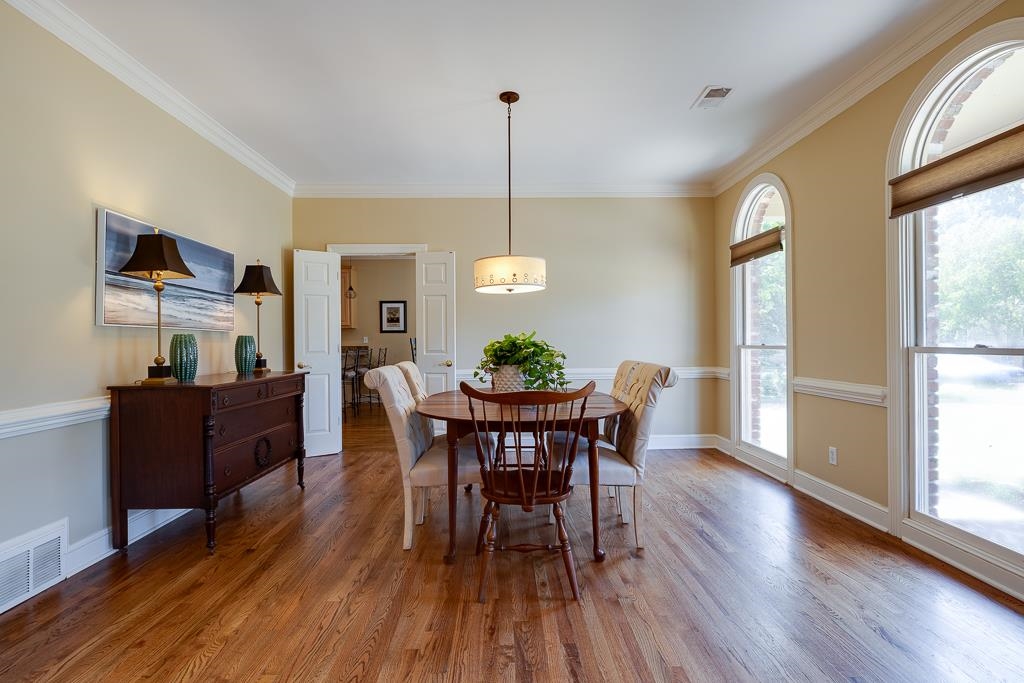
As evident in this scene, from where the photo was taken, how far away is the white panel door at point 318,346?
4457 mm

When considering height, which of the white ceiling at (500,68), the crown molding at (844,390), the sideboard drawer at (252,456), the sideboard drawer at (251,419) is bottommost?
the sideboard drawer at (252,456)

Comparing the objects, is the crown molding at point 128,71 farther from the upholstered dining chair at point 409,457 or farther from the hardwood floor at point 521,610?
the hardwood floor at point 521,610

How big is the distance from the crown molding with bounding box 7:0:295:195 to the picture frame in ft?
15.0

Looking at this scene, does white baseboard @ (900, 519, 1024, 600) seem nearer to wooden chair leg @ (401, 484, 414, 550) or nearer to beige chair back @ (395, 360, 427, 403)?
wooden chair leg @ (401, 484, 414, 550)

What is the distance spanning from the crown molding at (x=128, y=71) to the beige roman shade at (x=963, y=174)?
4330mm

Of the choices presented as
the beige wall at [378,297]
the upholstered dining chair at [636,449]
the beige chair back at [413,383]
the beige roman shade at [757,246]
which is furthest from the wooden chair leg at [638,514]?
the beige wall at [378,297]

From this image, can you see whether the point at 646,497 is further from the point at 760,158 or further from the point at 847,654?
the point at 760,158

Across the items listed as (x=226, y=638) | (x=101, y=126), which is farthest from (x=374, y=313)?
(x=226, y=638)

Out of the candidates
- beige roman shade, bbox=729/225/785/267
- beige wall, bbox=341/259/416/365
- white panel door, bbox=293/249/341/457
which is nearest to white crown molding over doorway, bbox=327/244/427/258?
white panel door, bbox=293/249/341/457

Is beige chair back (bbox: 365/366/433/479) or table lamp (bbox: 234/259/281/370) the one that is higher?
table lamp (bbox: 234/259/281/370)

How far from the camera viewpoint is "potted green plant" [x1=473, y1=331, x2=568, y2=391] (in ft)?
9.09

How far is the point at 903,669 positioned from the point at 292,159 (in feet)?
16.2

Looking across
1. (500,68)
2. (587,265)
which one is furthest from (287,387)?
(587,265)

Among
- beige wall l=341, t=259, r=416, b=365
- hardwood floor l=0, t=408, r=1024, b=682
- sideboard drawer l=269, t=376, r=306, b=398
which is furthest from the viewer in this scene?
beige wall l=341, t=259, r=416, b=365
